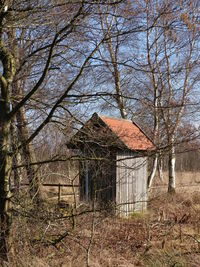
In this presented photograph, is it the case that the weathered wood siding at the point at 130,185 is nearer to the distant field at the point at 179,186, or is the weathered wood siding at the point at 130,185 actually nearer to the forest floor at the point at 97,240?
the forest floor at the point at 97,240

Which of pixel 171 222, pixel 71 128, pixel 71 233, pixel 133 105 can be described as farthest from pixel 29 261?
pixel 171 222

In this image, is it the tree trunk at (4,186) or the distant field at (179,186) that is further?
the distant field at (179,186)

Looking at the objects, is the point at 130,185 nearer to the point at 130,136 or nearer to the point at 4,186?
the point at 130,136

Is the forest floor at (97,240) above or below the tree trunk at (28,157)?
below

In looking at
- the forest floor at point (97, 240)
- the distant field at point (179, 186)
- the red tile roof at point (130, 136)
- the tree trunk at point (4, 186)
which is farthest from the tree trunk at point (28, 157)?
the distant field at point (179, 186)

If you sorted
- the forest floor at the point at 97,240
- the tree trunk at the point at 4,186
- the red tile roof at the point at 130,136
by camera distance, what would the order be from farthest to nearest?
the red tile roof at the point at 130,136 → the forest floor at the point at 97,240 → the tree trunk at the point at 4,186

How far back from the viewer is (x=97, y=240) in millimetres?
7406

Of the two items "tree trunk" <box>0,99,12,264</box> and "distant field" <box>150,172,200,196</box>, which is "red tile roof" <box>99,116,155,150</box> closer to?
"tree trunk" <box>0,99,12,264</box>

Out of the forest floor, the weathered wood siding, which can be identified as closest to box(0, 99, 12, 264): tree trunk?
the forest floor

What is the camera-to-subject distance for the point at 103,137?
5.11m

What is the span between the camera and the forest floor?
499 centimetres

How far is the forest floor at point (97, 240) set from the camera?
4.99m

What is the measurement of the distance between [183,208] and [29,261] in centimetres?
807

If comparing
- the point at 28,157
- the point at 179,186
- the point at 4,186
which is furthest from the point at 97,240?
the point at 179,186
